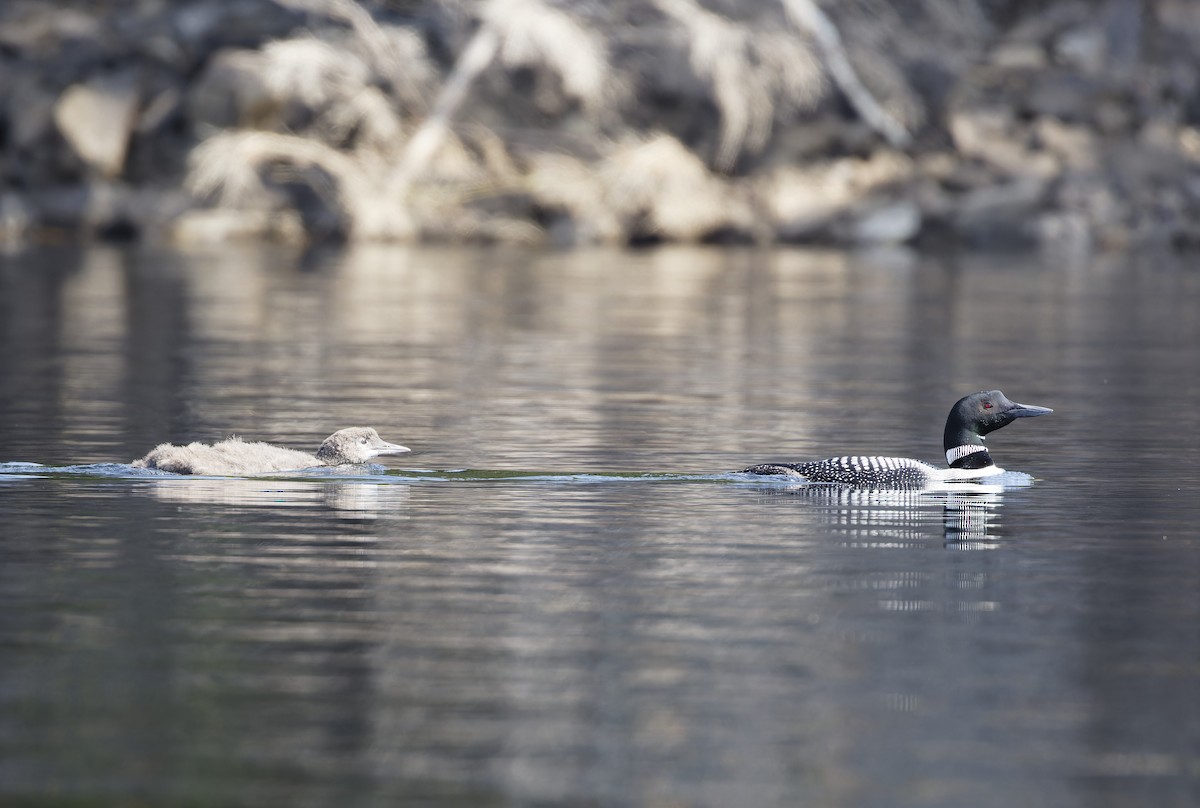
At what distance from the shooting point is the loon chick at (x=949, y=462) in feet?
45.4

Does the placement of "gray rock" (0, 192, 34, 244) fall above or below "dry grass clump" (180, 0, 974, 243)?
below

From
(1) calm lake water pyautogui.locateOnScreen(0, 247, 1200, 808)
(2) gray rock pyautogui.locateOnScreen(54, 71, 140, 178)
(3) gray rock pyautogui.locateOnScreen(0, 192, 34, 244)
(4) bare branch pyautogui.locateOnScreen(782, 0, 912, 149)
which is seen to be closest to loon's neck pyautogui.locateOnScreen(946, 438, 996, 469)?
(1) calm lake water pyautogui.locateOnScreen(0, 247, 1200, 808)

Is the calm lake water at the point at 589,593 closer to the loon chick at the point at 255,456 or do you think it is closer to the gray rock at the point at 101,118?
the loon chick at the point at 255,456

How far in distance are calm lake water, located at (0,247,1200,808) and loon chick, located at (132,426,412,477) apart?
205 mm

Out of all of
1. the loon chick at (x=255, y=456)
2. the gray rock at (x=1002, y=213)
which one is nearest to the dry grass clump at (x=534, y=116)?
the gray rock at (x=1002, y=213)

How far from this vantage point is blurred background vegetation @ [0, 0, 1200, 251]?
163 feet

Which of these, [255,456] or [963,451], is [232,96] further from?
[963,451]

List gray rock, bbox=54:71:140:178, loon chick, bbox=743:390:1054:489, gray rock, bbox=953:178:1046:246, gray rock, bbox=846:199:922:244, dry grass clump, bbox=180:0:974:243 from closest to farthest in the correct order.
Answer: loon chick, bbox=743:390:1054:489
dry grass clump, bbox=180:0:974:243
gray rock, bbox=54:71:140:178
gray rock, bbox=953:178:1046:246
gray rock, bbox=846:199:922:244

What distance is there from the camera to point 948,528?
40.6ft

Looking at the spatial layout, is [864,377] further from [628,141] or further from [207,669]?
[628,141]

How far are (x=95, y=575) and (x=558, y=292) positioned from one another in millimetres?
25138

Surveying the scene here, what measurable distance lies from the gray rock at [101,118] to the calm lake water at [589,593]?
1120 inches

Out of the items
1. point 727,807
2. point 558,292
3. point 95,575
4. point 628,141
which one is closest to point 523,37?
point 628,141

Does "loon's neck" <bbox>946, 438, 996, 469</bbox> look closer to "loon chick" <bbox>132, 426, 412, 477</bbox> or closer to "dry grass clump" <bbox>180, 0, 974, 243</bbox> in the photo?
"loon chick" <bbox>132, 426, 412, 477</bbox>
